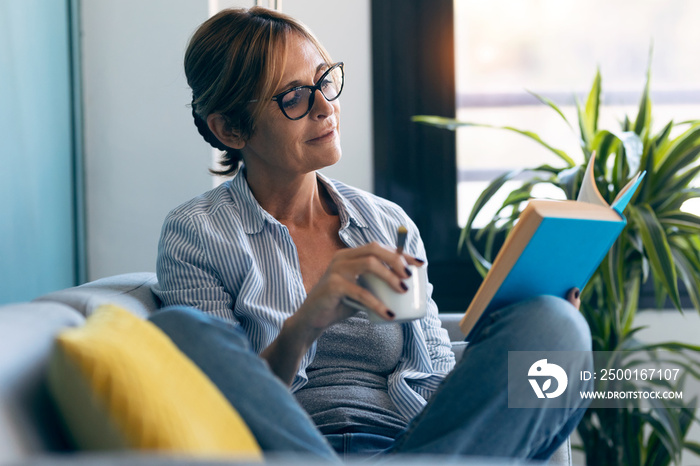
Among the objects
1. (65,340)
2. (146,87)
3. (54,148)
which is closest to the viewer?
(65,340)

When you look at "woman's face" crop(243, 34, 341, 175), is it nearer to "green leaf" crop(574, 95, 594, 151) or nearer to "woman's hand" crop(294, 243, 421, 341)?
"woman's hand" crop(294, 243, 421, 341)

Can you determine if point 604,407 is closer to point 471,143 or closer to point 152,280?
point 471,143

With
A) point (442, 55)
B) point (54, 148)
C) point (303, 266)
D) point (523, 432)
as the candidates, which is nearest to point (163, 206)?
point (54, 148)

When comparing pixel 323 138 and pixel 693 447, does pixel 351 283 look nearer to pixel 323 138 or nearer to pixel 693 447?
pixel 323 138

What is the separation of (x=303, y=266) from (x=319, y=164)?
A: 0.72 ft

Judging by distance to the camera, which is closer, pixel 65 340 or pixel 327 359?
pixel 65 340

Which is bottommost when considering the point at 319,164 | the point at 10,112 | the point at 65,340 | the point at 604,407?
the point at 604,407

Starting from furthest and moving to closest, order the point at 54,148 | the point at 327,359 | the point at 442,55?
the point at 442,55 < the point at 54,148 < the point at 327,359

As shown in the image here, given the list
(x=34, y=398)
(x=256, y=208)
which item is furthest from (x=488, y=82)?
(x=34, y=398)

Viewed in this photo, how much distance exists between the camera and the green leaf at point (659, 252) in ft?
5.80

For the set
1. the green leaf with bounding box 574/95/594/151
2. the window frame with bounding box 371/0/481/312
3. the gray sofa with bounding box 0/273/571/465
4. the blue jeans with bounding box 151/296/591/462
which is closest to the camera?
the gray sofa with bounding box 0/273/571/465

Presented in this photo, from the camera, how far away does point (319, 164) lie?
4.87ft

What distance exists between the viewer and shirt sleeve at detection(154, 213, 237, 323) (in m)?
1.32

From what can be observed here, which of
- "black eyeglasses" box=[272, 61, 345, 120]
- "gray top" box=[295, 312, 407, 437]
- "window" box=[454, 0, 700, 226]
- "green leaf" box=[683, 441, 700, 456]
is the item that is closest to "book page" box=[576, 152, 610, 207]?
"gray top" box=[295, 312, 407, 437]
